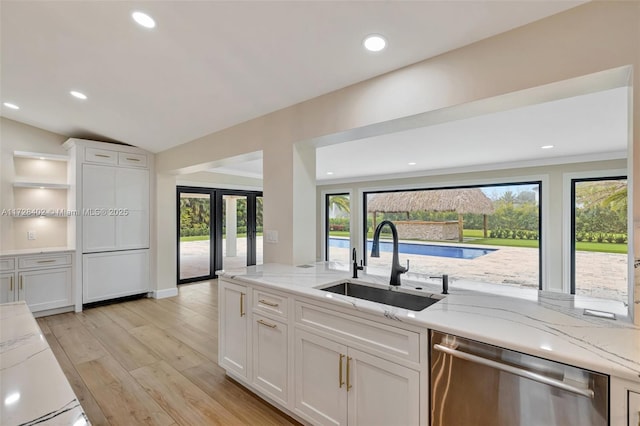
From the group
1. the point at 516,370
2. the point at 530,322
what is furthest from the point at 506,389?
the point at 530,322

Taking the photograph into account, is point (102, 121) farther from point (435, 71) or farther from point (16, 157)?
point (435, 71)

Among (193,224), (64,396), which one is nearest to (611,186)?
(64,396)

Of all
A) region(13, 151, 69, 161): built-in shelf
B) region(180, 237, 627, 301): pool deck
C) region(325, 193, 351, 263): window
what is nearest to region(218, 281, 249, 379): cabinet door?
region(180, 237, 627, 301): pool deck

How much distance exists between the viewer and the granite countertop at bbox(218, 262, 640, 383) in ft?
3.44

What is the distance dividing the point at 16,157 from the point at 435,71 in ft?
18.6

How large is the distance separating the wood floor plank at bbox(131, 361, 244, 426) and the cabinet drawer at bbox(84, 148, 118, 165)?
10.7 feet

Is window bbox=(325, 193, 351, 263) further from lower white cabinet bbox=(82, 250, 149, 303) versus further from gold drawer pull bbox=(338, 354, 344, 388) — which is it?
gold drawer pull bbox=(338, 354, 344, 388)

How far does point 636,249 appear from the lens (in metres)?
1.34

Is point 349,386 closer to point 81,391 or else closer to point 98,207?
point 81,391

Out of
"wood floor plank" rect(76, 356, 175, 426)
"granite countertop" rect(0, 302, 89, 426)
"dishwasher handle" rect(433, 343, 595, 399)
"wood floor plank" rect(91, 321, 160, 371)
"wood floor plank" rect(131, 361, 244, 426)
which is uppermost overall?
"granite countertop" rect(0, 302, 89, 426)

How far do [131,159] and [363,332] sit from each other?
4.78m

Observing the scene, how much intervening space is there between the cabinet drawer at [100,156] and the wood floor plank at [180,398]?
10.7 ft

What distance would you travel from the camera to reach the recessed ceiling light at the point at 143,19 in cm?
200

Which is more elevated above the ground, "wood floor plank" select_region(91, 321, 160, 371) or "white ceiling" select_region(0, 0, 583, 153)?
"white ceiling" select_region(0, 0, 583, 153)
